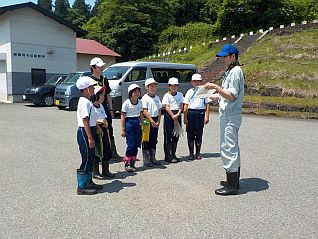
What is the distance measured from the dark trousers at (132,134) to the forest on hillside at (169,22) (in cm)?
3490

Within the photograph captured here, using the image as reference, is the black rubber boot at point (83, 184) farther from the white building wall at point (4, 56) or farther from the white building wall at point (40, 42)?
the white building wall at point (4, 56)

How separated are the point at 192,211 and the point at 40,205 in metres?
1.90

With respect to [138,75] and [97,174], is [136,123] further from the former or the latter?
[138,75]

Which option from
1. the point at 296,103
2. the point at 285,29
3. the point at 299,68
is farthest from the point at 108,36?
the point at 296,103

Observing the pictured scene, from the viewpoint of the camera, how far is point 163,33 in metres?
43.6

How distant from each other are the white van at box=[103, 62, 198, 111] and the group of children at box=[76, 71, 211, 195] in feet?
21.0

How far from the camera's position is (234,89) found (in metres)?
4.51

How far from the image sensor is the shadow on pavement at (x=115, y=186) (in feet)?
15.7

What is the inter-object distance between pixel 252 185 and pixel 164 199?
147cm

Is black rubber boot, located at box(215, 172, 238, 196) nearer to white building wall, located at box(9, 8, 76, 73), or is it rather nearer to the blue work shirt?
the blue work shirt

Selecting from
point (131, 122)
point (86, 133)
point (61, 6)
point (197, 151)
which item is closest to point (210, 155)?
point (197, 151)

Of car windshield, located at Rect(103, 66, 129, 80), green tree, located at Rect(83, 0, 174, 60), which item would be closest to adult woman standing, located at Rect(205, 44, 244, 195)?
car windshield, located at Rect(103, 66, 129, 80)

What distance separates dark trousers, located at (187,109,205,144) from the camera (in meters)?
6.48

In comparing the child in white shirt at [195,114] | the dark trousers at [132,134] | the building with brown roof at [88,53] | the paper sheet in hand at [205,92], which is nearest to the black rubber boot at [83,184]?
the dark trousers at [132,134]
